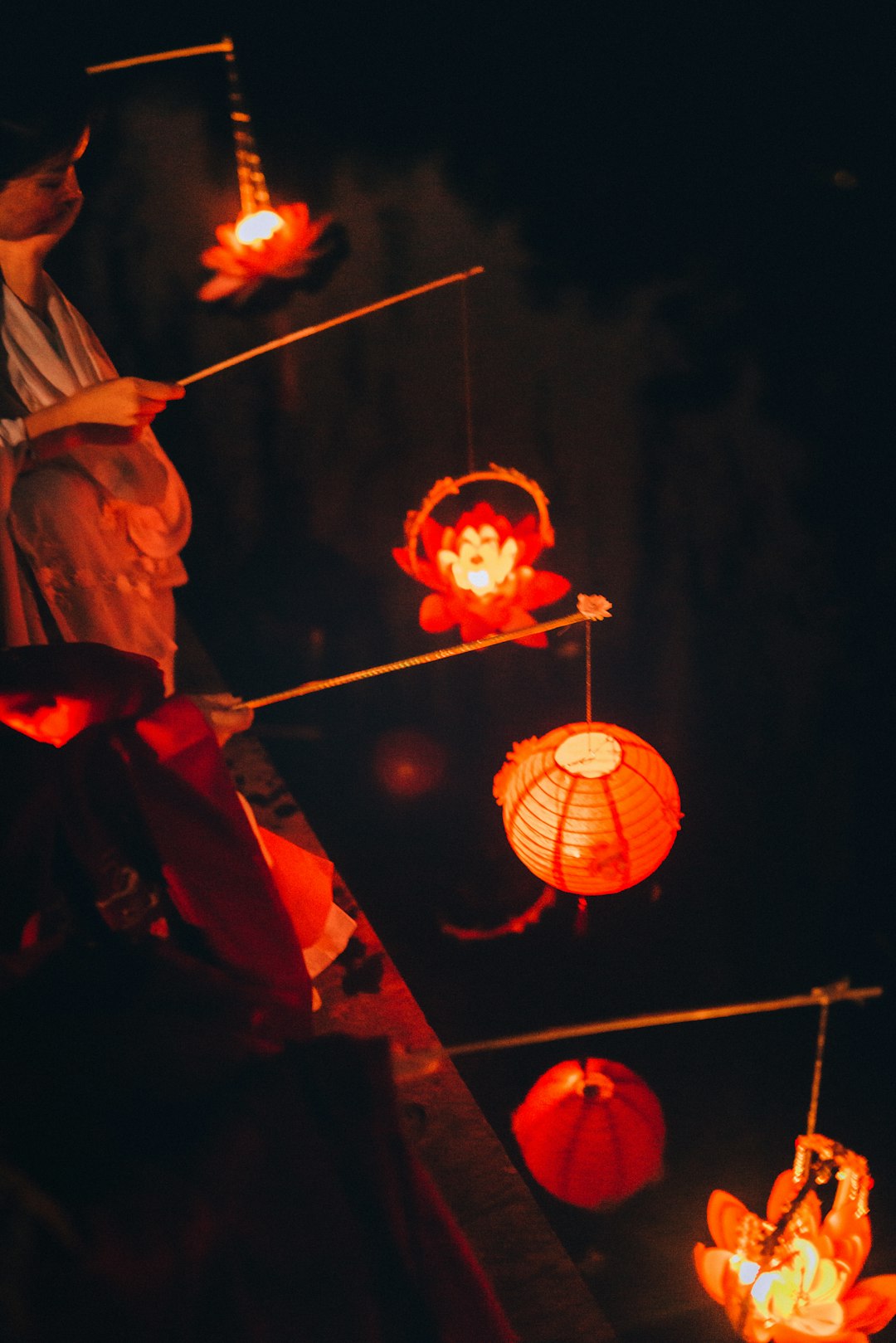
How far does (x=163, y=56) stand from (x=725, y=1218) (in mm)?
5103

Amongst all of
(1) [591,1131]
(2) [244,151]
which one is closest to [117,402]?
(2) [244,151]

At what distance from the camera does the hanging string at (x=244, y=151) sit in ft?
17.2

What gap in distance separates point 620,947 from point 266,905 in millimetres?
2288

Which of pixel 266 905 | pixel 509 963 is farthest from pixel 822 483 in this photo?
pixel 266 905

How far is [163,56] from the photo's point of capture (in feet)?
→ 15.6

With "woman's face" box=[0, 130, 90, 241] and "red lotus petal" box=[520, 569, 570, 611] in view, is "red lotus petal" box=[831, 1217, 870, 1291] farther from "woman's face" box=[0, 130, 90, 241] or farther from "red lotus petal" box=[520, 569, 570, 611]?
"woman's face" box=[0, 130, 90, 241]

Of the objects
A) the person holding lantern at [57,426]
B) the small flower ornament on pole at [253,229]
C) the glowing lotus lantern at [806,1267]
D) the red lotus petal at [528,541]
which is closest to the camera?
the glowing lotus lantern at [806,1267]

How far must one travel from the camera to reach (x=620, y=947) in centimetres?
551

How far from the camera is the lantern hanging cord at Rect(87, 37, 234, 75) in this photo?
466cm

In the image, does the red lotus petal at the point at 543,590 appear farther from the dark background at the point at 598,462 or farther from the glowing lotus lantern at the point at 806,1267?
the glowing lotus lantern at the point at 806,1267

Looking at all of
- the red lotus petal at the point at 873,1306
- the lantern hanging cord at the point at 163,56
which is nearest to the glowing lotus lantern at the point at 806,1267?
the red lotus petal at the point at 873,1306

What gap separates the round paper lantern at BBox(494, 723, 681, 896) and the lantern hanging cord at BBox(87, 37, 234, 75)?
3.42 meters

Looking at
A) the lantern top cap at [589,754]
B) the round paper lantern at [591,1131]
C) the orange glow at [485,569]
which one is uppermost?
the orange glow at [485,569]

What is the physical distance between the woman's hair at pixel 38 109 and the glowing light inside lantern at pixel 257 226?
1.35m
